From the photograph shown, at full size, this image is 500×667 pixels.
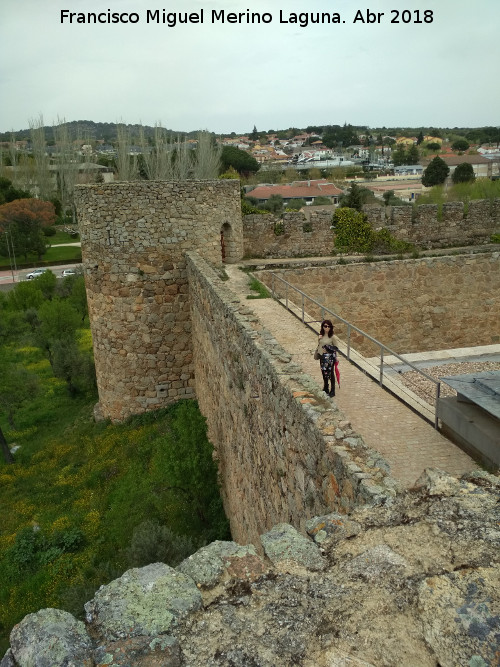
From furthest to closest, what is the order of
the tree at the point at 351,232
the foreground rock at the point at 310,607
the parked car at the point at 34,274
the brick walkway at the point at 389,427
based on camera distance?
the parked car at the point at 34,274 < the tree at the point at 351,232 < the brick walkway at the point at 389,427 < the foreground rock at the point at 310,607

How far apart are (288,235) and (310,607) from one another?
1159cm

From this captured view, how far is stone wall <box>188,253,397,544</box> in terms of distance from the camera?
3318 millimetres

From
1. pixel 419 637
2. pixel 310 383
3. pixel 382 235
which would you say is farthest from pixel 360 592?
pixel 382 235

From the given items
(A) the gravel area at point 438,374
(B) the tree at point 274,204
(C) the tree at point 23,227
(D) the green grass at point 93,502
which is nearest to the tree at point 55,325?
(D) the green grass at point 93,502

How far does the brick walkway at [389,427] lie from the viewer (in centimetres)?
446

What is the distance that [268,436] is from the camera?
4879 millimetres

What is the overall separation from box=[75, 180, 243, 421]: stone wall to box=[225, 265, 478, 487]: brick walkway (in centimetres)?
358

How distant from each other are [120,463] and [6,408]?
6.55 meters

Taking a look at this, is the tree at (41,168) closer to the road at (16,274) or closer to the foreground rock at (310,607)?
the road at (16,274)

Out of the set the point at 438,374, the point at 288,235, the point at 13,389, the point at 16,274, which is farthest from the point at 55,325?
the point at 16,274

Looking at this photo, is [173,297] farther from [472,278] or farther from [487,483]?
[487,483]

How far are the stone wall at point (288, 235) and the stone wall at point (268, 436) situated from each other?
4.22 meters

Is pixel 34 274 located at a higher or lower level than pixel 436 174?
lower

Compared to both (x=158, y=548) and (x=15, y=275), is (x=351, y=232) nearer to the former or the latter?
(x=158, y=548)
